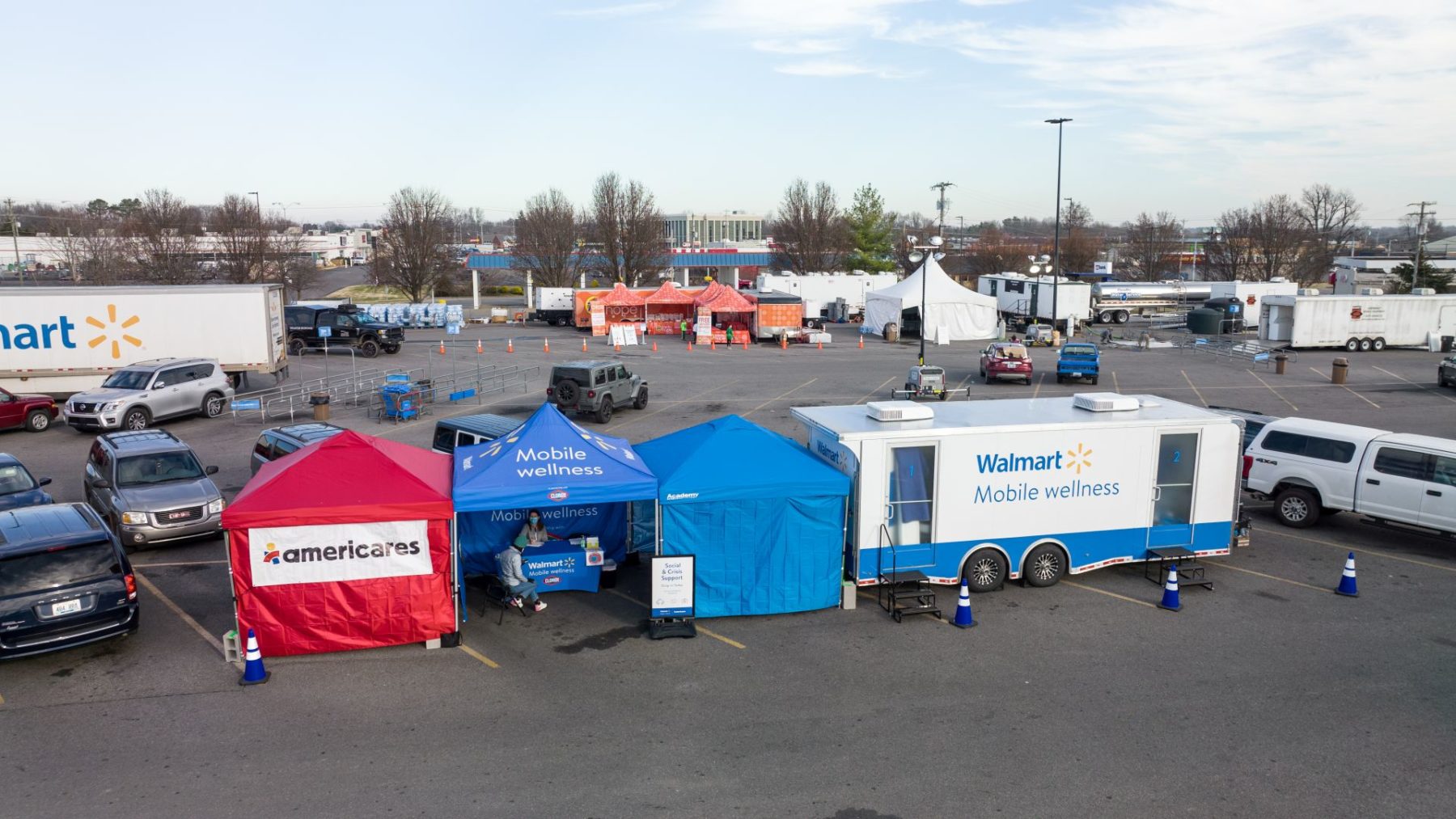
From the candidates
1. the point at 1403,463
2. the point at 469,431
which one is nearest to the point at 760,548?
the point at 469,431

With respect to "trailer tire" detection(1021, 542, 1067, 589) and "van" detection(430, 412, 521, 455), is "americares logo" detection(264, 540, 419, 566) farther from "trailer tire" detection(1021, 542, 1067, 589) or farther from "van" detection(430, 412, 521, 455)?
"trailer tire" detection(1021, 542, 1067, 589)

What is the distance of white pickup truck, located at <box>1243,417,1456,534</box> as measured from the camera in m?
15.0

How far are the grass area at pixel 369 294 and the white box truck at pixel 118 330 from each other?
49.6 meters

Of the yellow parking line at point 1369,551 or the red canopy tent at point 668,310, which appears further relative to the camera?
the red canopy tent at point 668,310

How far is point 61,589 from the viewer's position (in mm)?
10516

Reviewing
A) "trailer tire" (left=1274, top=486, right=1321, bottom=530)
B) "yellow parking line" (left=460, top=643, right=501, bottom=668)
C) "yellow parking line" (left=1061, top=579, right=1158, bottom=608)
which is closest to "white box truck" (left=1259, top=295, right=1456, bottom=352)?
"trailer tire" (left=1274, top=486, right=1321, bottom=530)

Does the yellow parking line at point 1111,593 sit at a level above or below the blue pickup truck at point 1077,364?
below

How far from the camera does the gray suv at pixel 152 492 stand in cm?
1459

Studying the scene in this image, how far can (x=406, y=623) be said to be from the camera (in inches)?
442

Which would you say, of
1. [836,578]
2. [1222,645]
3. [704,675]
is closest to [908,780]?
[704,675]

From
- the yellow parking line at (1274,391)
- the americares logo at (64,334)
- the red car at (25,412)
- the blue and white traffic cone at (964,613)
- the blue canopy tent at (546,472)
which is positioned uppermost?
the americares logo at (64,334)

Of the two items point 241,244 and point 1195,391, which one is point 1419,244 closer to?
point 1195,391

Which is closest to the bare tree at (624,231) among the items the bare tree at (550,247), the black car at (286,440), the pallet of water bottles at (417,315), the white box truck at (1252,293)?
the bare tree at (550,247)

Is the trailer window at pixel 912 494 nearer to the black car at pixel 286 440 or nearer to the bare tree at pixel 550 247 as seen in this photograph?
the black car at pixel 286 440
